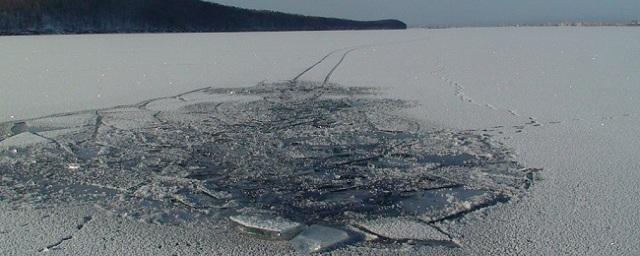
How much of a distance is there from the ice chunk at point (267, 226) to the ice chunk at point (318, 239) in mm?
39

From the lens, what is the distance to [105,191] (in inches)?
107

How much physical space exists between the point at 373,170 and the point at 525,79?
482 centimetres

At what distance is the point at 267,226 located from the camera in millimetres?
2221

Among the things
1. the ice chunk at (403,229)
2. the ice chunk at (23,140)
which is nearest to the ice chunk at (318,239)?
the ice chunk at (403,229)

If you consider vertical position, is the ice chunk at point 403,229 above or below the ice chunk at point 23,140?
above

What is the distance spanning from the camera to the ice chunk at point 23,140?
359 cm

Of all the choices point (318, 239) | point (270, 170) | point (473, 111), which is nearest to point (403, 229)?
point (318, 239)

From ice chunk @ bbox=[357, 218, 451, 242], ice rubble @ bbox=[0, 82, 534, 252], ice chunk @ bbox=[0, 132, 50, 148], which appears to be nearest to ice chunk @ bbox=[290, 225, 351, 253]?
ice rubble @ bbox=[0, 82, 534, 252]

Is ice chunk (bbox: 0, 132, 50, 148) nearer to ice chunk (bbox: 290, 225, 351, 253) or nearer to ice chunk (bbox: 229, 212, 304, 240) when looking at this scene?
ice chunk (bbox: 229, 212, 304, 240)

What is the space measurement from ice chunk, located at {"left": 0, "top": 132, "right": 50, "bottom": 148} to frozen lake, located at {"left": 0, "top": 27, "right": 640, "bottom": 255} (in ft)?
2.49

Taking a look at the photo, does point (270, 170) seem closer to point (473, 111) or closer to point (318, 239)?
Answer: point (318, 239)

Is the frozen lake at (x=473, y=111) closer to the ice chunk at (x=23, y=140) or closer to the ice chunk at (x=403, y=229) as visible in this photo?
the ice chunk at (x=403, y=229)

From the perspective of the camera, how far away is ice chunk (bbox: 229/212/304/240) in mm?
2156

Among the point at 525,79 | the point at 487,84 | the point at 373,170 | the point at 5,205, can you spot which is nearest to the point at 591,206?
the point at 373,170
